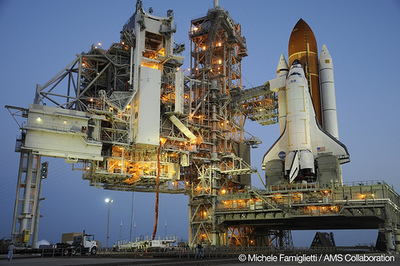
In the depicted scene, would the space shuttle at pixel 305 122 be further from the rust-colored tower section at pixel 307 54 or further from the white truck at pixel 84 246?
the white truck at pixel 84 246

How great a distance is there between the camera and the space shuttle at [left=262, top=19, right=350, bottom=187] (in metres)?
45.7

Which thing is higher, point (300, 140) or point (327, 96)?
point (327, 96)

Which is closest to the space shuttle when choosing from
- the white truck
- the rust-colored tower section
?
the rust-colored tower section

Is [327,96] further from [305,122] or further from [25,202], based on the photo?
[25,202]

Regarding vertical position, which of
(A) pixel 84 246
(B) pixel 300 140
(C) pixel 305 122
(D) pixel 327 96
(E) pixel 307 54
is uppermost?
(E) pixel 307 54

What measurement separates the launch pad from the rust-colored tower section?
4.56 metres

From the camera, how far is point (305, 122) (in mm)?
47375

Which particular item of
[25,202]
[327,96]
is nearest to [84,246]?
[25,202]

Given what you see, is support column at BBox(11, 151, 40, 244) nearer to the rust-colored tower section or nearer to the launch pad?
the launch pad

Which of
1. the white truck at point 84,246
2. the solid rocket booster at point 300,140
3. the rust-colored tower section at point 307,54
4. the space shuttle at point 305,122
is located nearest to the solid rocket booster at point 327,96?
the space shuttle at point 305,122

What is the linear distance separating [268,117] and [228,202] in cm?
1608

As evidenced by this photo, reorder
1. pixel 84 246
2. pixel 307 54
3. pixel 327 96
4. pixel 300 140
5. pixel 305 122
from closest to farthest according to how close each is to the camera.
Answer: pixel 84 246 < pixel 300 140 < pixel 305 122 < pixel 327 96 < pixel 307 54

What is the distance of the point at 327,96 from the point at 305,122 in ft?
23.5

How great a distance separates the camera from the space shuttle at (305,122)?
45719mm
